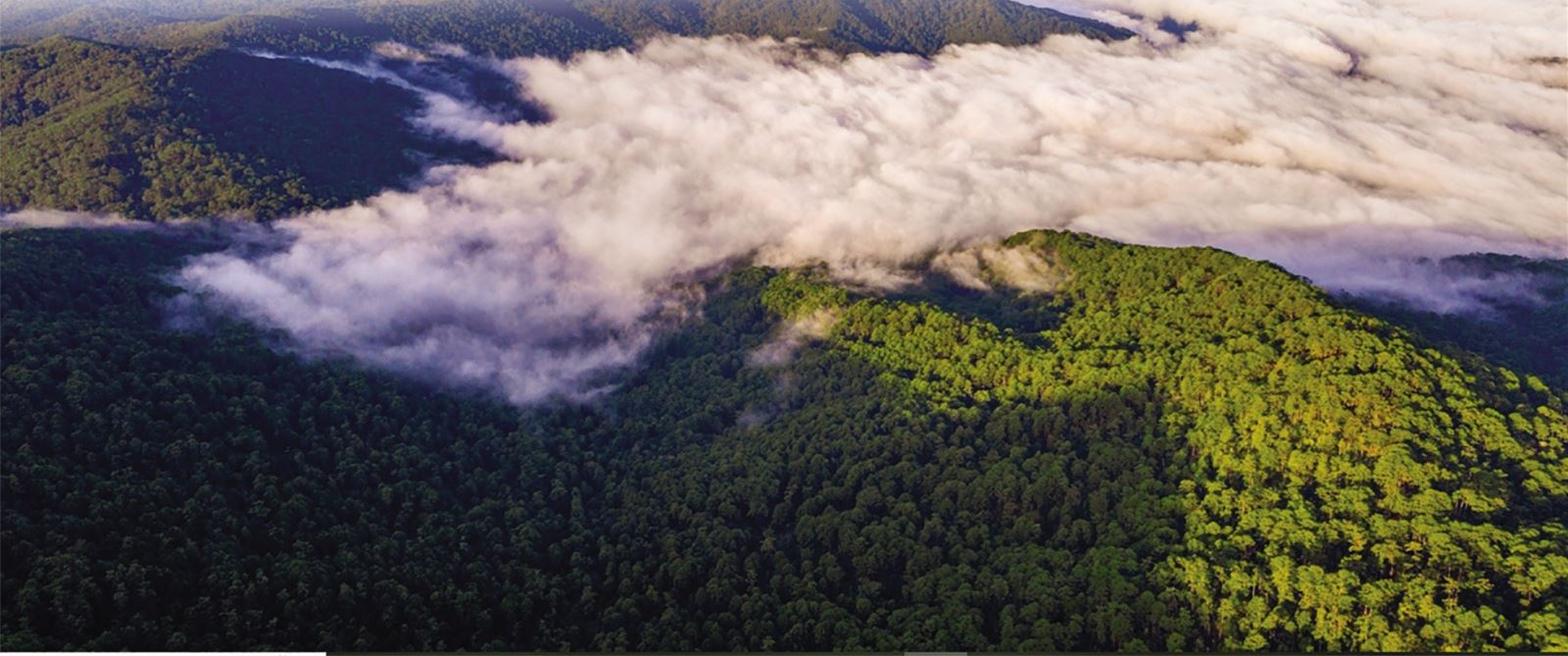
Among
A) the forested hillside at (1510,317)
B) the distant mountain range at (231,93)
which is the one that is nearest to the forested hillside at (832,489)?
the forested hillside at (1510,317)

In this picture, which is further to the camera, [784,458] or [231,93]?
[231,93]

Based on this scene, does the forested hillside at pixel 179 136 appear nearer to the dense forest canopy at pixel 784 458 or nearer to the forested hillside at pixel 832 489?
the dense forest canopy at pixel 784 458

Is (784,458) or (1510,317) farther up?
(1510,317)

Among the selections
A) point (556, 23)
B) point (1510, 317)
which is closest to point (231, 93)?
point (556, 23)

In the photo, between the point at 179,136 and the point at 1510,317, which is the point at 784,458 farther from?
the point at 179,136

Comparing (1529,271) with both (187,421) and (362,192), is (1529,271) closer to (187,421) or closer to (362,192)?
(187,421)

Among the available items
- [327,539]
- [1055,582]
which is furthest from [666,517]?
[1055,582]

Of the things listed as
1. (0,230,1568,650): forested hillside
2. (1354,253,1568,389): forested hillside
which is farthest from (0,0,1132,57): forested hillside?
(1354,253,1568,389): forested hillside
